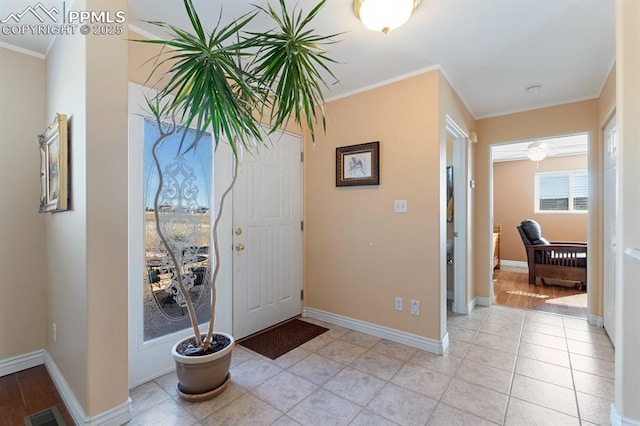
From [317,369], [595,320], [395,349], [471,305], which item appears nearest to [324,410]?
[317,369]

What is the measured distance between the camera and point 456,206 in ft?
11.3

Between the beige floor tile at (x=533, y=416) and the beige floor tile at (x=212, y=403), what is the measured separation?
1603 millimetres

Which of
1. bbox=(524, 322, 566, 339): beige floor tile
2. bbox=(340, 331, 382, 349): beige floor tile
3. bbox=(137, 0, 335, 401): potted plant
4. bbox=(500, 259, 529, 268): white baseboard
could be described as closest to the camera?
bbox=(137, 0, 335, 401): potted plant

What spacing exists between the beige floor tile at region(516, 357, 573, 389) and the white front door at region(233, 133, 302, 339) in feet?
6.81

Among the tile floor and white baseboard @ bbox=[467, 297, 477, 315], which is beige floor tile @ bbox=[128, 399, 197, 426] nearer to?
the tile floor

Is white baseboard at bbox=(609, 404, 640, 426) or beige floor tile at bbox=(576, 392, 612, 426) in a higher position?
white baseboard at bbox=(609, 404, 640, 426)

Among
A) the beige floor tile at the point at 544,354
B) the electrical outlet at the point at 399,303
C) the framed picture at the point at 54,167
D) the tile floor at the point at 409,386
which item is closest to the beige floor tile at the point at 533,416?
the tile floor at the point at 409,386

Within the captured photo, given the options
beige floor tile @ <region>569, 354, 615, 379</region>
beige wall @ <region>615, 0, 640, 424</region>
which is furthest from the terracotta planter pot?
beige floor tile @ <region>569, 354, 615, 379</region>

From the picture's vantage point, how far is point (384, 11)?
165 centimetres

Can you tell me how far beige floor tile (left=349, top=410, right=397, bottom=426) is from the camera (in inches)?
63.4

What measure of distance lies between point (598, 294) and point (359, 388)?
2.88m

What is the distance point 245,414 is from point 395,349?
136cm

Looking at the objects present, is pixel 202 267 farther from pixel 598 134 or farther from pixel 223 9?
pixel 598 134

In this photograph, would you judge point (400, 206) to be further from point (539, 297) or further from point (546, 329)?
point (539, 297)
